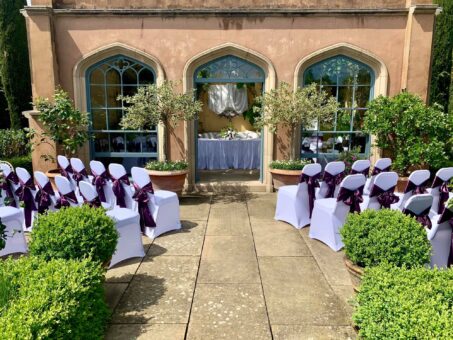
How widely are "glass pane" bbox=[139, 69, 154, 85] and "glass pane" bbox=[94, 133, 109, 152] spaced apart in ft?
5.57

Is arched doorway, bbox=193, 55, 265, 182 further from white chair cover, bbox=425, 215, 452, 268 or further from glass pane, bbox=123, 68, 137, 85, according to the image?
white chair cover, bbox=425, 215, 452, 268

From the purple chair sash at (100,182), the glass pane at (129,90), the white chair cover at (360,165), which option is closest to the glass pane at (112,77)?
the glass pane at (129,90)

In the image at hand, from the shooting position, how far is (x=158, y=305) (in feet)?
12.8

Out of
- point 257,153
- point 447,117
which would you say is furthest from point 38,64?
point 447,117

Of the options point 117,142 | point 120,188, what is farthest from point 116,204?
point 117,142

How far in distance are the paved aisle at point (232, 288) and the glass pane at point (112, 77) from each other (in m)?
4.72

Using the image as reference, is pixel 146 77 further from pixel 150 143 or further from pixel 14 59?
pixel 14 59

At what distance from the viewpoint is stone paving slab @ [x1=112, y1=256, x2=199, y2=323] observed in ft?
12.1

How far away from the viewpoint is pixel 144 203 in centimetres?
577

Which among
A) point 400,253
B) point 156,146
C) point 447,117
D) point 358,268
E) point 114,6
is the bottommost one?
point 358,268

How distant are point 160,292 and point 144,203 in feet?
6.31

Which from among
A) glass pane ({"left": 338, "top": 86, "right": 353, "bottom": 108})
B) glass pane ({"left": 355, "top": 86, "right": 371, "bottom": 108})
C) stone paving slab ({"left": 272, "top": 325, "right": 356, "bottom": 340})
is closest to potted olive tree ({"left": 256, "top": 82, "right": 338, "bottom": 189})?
glass pane ({"left": 338, "top": 86, "right": 353, "bottom": 108})

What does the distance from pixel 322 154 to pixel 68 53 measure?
6801mm

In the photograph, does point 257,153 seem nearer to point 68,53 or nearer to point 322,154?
point 322,154
